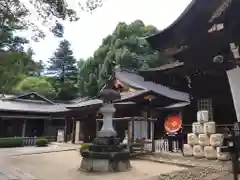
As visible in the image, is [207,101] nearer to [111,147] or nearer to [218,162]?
[218,162]

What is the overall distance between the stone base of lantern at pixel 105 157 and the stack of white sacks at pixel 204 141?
2.88 m

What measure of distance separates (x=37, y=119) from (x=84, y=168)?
20911mm

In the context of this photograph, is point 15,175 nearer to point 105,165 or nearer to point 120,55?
point 105,165

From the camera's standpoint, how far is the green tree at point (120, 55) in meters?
36.0

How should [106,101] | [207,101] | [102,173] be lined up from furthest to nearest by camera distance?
[207,101], [106,101], [102,173]

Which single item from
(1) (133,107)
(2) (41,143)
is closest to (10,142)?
(2) (41,143)

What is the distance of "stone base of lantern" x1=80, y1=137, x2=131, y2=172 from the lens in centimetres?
915

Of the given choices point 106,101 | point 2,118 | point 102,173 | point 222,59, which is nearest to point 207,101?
point 106,101

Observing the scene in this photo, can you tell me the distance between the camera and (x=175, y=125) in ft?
42.9

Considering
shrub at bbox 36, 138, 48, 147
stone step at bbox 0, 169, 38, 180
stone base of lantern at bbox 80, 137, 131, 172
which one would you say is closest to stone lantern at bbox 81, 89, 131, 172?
stone base of lantern at bbox 80, 137, 131, 172

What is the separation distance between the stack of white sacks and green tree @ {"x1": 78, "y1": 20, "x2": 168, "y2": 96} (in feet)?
78.2

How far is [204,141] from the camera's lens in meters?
10.4

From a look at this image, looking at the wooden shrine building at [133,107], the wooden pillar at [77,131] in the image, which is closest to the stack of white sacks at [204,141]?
the wooden shrine building at [133,107]

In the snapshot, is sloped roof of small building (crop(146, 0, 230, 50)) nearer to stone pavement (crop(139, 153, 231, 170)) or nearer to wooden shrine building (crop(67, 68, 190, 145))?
stone pavement (crop(139, 153, 231, 170))
